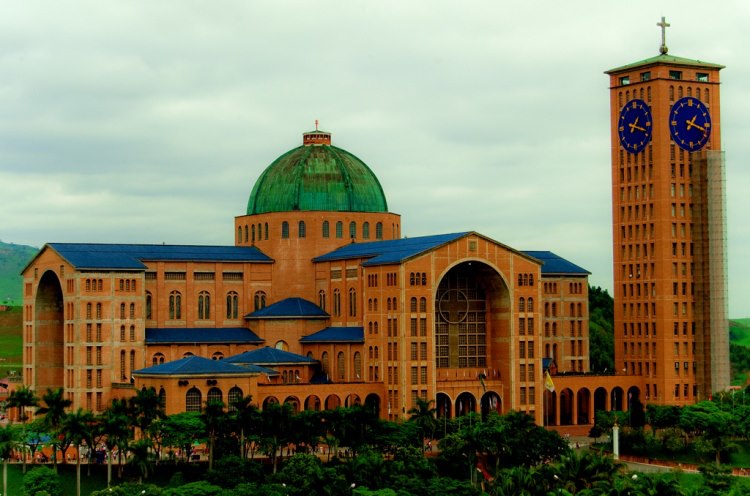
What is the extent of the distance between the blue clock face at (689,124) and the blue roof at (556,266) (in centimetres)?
1626

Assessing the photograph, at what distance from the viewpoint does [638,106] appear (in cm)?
14350

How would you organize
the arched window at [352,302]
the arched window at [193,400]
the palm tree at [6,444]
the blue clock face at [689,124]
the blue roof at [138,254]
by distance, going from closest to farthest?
the palm tree at [6,444] < the arched window at [193,400] < the blue roof at [138,254] < the arched window at [352,302] < the blue clock face at [689,124]

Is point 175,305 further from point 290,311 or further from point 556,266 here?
point 556,266

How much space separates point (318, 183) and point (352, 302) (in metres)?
13.2

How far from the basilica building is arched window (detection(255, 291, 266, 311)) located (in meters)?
0.13

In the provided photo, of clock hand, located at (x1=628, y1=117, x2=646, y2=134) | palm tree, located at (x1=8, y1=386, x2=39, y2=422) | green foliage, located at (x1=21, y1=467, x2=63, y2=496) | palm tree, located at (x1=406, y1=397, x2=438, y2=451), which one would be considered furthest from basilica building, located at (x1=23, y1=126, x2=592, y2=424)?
clock hand, located at (x1=628, y1=117, x2=646, y2=134)

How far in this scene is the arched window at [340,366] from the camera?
134875 mm

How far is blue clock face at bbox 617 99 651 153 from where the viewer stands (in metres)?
143

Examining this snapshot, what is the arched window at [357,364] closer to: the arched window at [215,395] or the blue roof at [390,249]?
the blue roof at [390,249]

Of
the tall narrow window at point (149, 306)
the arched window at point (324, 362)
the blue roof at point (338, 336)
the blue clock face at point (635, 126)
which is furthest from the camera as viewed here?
the blue clock face at point (635, 126)

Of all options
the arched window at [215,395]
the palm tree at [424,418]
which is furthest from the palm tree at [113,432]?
the palm tree at [424,418]

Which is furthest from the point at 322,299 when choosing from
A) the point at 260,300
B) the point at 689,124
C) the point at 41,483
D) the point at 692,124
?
the point at 41,483

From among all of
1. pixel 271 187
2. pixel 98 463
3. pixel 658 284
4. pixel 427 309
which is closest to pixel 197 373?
pixel 98 463

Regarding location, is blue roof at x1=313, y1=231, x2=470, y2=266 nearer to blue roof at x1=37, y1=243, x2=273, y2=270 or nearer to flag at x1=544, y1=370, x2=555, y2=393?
blue roof at x1=37, y1=243, x2=273, y2=270
